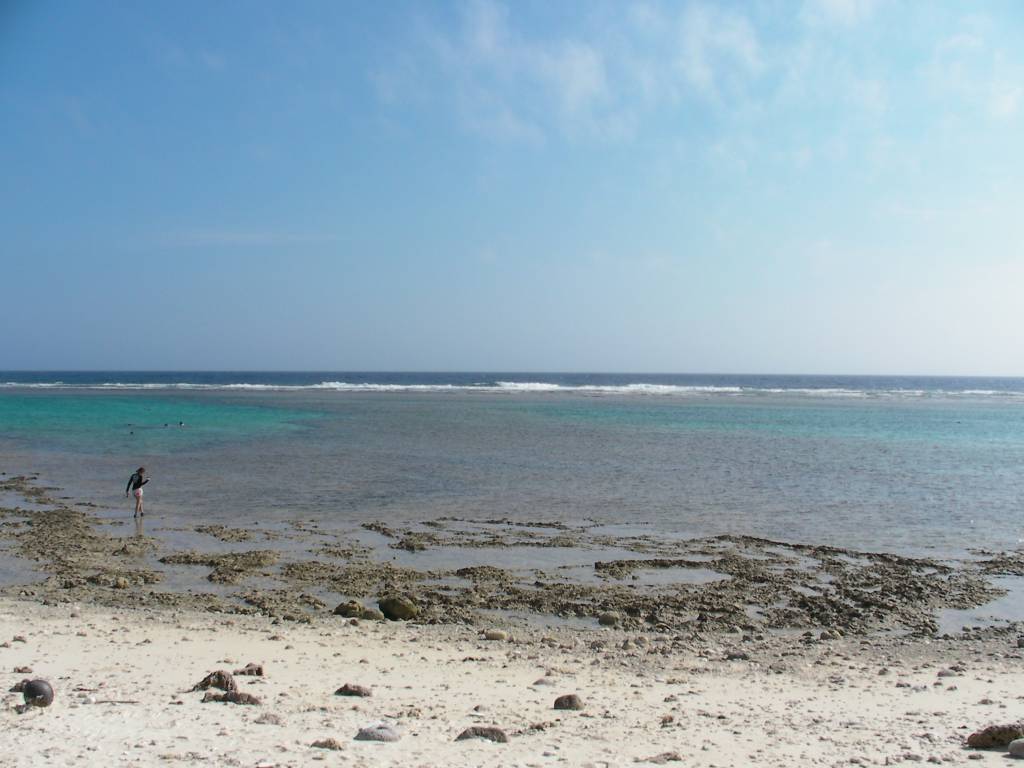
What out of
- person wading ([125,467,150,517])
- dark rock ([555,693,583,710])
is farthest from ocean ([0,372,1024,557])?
dark rock ([555,693,583,710])

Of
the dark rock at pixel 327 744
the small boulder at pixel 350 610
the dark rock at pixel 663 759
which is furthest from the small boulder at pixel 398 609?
the dark rock at pixel 663 759

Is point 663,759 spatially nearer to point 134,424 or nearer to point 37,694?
point 37,694

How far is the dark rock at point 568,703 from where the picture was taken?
21.0ft

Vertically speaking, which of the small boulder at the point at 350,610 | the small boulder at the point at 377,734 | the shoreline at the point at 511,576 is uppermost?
the small boulder at the point at 377,734

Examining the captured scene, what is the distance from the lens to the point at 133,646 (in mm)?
7852

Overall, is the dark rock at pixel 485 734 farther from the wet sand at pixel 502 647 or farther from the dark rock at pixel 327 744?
the dark rock at pixel 327 744

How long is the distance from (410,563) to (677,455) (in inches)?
687

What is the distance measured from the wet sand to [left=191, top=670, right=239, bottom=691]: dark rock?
0.68 ft

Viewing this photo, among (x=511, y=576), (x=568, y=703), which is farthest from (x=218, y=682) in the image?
(x=511, y=576)

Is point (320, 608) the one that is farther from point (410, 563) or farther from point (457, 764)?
point (457, 764)

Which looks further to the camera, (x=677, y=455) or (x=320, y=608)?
(x=677, y=455)

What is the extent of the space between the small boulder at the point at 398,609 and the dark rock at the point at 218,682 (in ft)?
9.75

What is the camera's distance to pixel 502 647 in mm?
8336

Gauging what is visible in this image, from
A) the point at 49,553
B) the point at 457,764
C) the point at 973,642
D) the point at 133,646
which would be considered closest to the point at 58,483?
the point at 49,553
